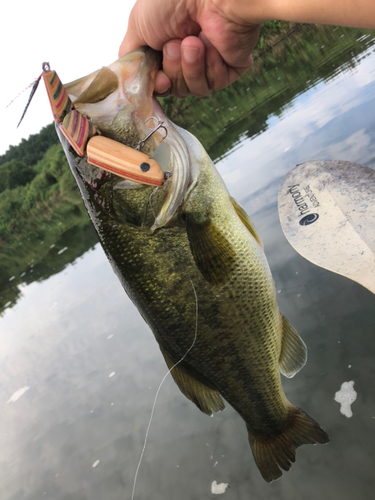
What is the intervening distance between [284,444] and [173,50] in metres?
2.20

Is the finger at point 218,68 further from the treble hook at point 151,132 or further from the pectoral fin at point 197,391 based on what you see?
the pectoral fin at point 197,391

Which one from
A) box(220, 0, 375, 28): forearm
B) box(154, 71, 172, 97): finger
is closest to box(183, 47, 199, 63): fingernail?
box(154, 71, 172, 97): finger

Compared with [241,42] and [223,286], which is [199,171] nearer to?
[223,286]

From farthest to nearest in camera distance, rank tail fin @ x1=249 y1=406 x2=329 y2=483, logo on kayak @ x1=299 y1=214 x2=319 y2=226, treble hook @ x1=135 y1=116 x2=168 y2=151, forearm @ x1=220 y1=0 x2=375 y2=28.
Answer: logo on kayak @ x1=299 y1=214 x2=319 y2=226, tail fin @ x1=249 y1=406 x2=329 y2=483, treble hook @ x1=135 y1=116 x2=168 y2=151, forearm @ x1=220 y1=0 x2=375 y2=28

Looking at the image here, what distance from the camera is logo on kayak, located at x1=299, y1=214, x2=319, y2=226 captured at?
4.00 m

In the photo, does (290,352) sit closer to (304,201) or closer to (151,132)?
(151,132)

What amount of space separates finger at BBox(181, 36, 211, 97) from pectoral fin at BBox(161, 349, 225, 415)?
147 centimetres

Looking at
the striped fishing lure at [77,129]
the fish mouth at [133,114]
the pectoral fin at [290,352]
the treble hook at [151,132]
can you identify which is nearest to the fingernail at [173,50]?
the fish mouth at [133,114]

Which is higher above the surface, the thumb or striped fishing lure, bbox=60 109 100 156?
the thumb

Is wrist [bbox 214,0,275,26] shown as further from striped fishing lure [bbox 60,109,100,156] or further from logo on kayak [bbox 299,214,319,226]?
logo on kayak [bbox 299,214,319,226]

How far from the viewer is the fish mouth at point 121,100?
1692 millimetres

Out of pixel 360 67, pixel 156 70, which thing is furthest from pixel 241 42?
pixel 360 67

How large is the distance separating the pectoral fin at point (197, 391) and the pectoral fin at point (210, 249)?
1.82ft

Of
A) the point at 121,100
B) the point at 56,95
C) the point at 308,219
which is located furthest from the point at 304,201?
the point at 56,95
